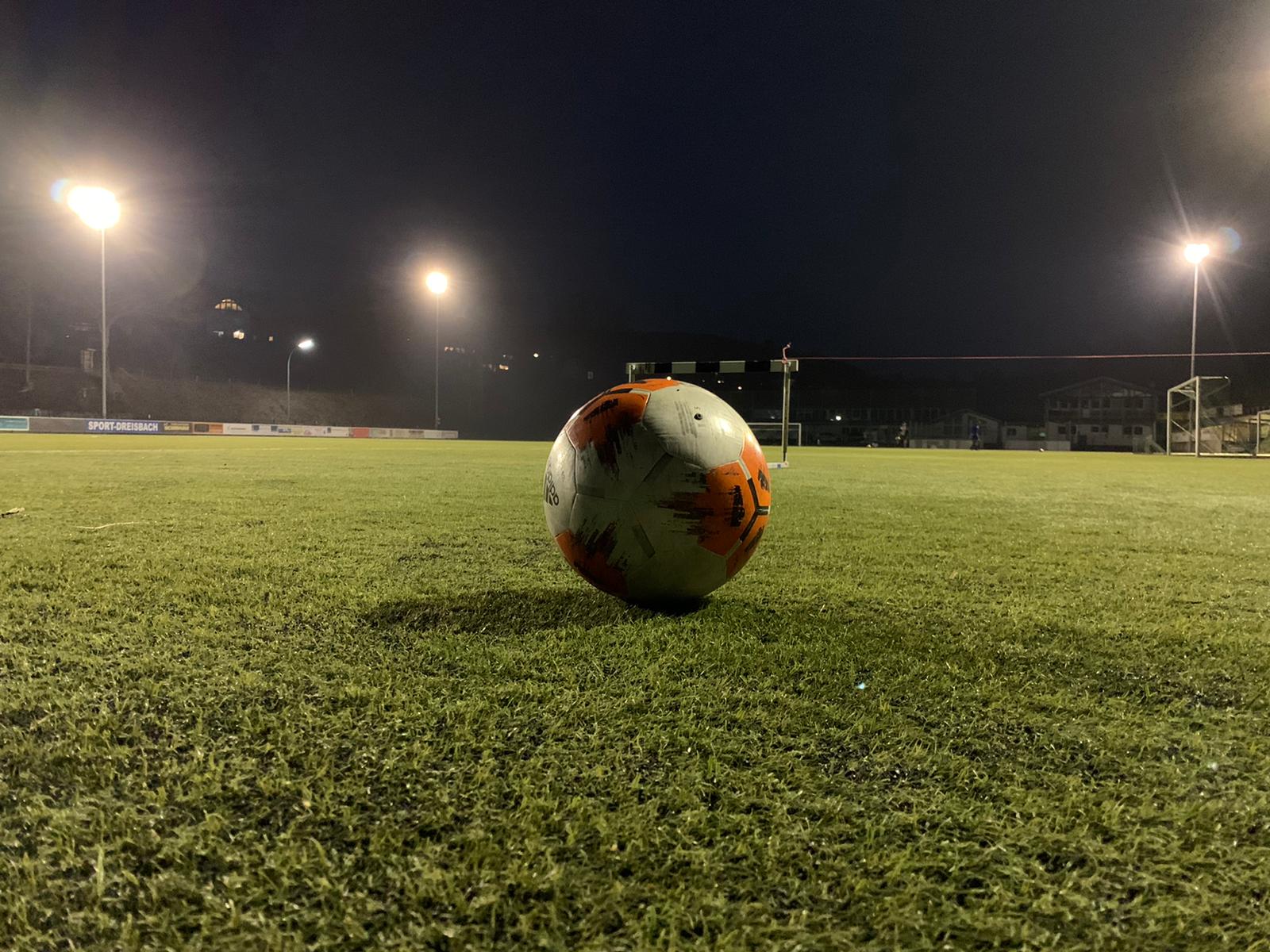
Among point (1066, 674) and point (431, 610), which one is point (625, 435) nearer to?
point (431, 610)

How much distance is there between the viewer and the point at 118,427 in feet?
101

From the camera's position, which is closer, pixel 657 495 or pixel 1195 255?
pixel 657 495

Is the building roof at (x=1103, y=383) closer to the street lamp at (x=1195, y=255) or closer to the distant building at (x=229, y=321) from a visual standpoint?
the street lamp at (x=1195, y=255)

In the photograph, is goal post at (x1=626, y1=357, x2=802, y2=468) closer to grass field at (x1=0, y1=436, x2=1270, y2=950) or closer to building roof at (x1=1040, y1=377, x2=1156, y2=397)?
grass field at (x1=0, y1=436, x2=1270, y2=950)

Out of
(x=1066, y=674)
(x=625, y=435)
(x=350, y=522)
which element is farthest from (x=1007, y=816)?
(x=350, y=522)

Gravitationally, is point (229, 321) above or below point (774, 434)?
above

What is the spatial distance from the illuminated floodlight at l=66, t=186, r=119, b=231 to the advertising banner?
878cm

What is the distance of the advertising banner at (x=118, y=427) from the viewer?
1200 inches

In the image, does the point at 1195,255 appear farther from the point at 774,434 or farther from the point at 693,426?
the point at 693,426

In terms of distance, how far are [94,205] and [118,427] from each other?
32.8 ft

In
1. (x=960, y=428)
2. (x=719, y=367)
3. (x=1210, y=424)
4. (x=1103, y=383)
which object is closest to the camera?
(x=719, y=367)

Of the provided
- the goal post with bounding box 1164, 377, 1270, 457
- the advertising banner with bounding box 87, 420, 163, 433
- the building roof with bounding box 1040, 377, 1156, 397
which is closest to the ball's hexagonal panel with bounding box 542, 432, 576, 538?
the goal post with bounding box 1164, 377, 1270, 457

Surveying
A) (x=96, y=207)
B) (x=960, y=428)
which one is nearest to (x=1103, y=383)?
(x=960, y=428)

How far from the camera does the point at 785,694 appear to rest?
187 centimetres
